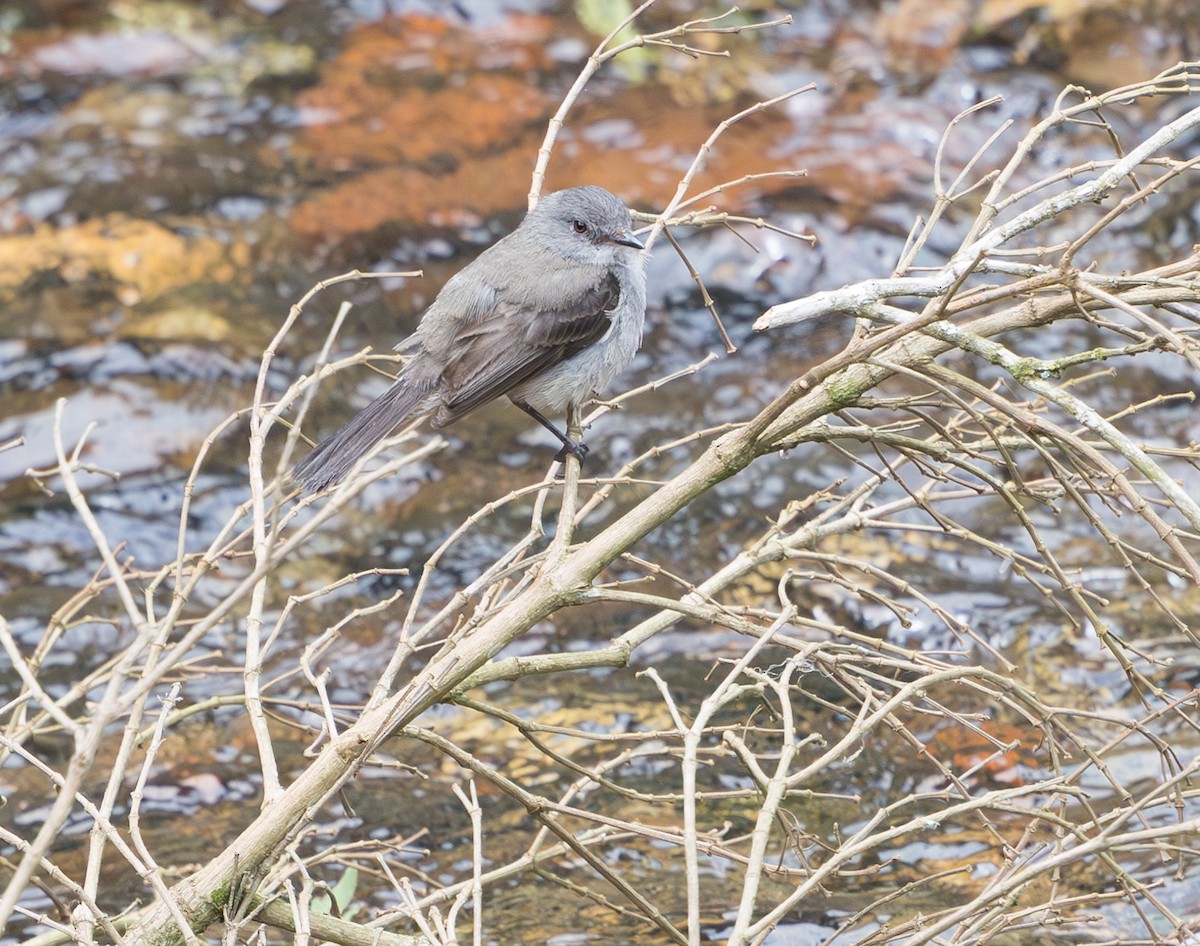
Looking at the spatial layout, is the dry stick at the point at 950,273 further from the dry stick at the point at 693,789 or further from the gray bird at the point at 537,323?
the gray bird at the point at 537,323

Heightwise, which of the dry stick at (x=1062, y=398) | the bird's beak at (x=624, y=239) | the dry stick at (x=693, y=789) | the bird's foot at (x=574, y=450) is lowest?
the bird's foot at (x=574, y=450)

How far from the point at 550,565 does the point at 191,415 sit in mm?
5631

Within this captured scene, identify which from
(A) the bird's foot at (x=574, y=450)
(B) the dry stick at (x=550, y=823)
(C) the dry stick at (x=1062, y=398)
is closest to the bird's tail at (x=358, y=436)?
(A) the bird's foot at (x=574, y=450)

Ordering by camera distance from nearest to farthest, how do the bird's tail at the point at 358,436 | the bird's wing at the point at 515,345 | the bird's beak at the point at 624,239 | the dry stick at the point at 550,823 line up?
1. the dry stick at the point at 550,823
2. the bird's tail at the point at 358,436
3. the bird's wing at the point at 515,345
4. the bird's beak at the point at 624,239

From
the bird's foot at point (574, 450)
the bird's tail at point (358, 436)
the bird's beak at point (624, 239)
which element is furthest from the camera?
the bird's beak at point (624, 239)

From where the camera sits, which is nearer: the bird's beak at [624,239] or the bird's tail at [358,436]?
the bird's tail at [358,436]

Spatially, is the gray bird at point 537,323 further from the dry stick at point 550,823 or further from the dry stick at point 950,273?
the dry stick at point 950,273

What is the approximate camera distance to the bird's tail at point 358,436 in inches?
177

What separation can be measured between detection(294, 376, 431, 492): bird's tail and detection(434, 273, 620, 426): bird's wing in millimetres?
125

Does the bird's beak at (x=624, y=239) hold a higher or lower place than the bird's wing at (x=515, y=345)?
higher

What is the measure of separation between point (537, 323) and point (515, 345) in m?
0.12

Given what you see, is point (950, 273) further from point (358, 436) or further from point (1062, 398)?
A: point (358, 436)

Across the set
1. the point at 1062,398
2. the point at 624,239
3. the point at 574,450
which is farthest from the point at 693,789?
the point at 624,239

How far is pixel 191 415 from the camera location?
8250 mm
